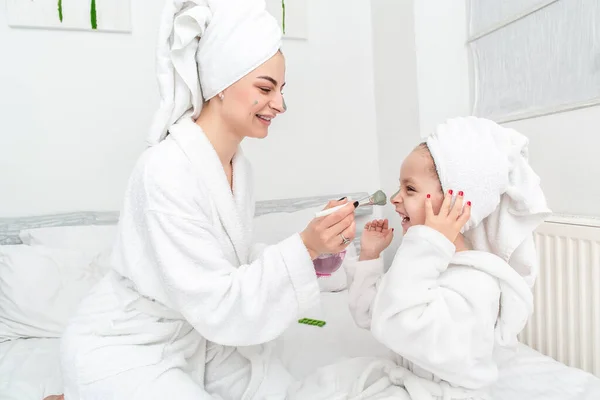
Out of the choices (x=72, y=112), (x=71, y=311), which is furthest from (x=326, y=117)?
(x=71, y=311)

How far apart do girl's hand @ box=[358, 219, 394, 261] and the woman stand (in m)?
0.24

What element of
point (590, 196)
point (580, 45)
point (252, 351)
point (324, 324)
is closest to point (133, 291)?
point (252, 351)

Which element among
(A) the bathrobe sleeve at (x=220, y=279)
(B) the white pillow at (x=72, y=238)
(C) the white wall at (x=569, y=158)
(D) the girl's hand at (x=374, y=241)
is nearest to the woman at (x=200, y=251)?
(A) the bathrobe sleeve at (x=220, y=279)

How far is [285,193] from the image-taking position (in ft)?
7.25

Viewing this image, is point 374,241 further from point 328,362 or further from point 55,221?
point 55,221

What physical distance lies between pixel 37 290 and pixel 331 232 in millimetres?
1174

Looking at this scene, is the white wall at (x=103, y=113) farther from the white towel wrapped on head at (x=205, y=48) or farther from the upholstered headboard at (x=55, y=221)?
the white towel wrapped on head at (x=205, y=48)

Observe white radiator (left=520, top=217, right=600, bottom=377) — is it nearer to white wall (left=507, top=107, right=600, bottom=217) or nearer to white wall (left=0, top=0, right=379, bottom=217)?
white wall (left=507, top=107, right=600, bottom=217)

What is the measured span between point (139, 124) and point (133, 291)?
1157 mm

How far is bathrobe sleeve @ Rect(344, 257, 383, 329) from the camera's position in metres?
1.04

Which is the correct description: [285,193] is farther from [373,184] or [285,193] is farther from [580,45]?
[580,45]

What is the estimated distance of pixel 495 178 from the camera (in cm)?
91

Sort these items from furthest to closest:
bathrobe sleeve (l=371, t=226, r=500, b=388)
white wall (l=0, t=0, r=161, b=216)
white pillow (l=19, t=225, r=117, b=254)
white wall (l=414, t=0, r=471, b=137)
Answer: white wall (l=414, t=0, r=471, b=137) → white wall (l=0, t=0, r=161, b=216) → white pillow (l=19, t=225, r=117, b=254) → bathrobe sleeve (l=371, t=226, r=500, b=388)

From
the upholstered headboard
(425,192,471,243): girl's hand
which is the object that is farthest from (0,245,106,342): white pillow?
(425,192,471,243): girl's hand
